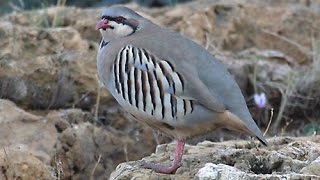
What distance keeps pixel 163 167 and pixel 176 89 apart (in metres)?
0.43

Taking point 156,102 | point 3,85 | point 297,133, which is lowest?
point 297,133

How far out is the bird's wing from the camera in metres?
4.92

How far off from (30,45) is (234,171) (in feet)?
11.7

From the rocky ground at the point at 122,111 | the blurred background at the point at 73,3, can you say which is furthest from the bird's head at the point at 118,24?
the blurred background at the point at 73,3

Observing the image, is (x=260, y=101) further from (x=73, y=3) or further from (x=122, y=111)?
(x=73, y=3)

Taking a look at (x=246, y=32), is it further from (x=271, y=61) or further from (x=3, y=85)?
(x=3, y=85)

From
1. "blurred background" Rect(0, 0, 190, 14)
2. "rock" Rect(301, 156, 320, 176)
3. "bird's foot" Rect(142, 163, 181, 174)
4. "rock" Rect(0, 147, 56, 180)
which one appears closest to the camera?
"rock" Rect(301, 156, 320, 176)

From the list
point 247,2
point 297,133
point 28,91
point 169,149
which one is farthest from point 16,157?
point 247,2

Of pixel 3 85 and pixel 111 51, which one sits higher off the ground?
pixel 111 51

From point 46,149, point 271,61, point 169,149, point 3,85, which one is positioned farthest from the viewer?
point 271,61

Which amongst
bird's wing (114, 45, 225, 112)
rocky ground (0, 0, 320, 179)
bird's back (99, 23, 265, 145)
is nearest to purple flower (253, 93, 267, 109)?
rocky ground (0, 0, 320, 179)

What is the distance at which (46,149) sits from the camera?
6.25m

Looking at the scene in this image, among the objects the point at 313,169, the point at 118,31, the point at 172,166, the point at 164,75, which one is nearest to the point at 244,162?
the point at 172,166

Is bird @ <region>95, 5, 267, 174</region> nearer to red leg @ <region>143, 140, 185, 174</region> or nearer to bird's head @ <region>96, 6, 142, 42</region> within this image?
red leg @ <region>143, 140, 185, 174</region>
